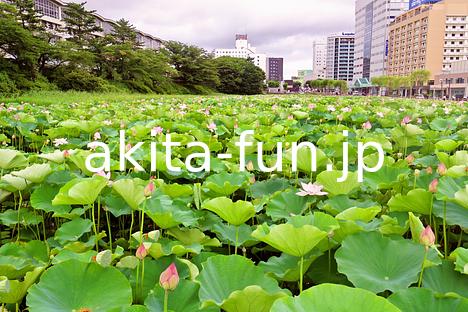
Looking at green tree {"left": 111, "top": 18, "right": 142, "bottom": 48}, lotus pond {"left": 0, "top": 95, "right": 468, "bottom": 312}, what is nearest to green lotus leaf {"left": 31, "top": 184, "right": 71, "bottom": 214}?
lotus pond {"left": 0, "top": 95, "right": 468, "bottom": 312}

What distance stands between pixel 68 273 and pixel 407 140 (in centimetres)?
167

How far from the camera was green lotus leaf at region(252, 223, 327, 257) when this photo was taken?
74cm

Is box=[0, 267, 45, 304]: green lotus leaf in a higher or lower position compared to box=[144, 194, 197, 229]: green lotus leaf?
lower

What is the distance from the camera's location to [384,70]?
69.1 metres

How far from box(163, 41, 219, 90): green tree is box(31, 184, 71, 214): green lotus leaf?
29.8 meters

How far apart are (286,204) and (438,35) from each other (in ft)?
197

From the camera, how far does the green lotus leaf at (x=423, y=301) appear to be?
0.62 meters

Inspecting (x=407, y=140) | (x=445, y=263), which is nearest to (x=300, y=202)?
(x=445, y=263)

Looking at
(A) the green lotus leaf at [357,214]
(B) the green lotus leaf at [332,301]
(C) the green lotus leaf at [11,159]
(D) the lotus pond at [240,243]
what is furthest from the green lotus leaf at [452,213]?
(C) the green lotus leaf at [11,159]

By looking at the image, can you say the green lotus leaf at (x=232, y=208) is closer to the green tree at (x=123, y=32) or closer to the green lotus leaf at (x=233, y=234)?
the green lotus leaf at (x=233, y=234)

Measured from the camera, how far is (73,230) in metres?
1.10

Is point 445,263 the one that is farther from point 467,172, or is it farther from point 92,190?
point 92,190

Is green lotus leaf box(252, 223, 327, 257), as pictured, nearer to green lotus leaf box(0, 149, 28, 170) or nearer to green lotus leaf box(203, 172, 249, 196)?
green lotus leaf box(203, 172, 249, 196)

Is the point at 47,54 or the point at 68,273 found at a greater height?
the point at 47,54
